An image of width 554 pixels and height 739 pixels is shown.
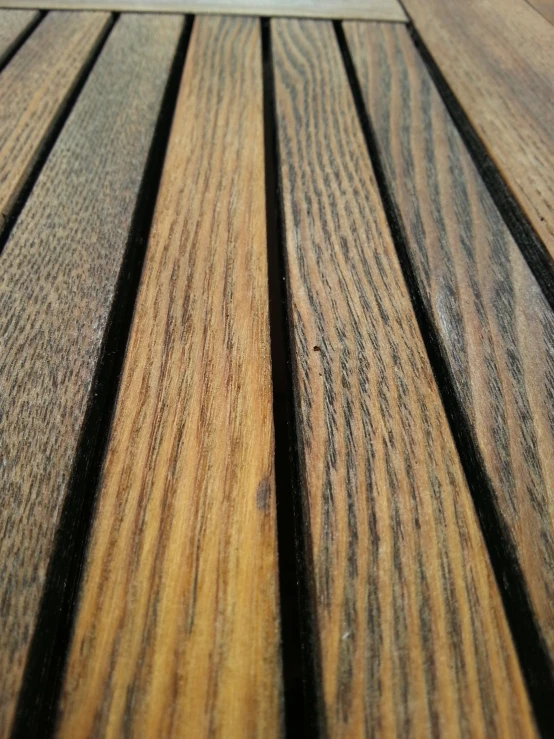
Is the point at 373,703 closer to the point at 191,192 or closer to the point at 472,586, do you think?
the point at 472,586

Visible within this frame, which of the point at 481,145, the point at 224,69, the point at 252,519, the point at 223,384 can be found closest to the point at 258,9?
the point at 224,69

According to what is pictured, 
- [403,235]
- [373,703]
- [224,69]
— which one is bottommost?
[373,703]

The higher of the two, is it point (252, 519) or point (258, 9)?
point (258, 9)

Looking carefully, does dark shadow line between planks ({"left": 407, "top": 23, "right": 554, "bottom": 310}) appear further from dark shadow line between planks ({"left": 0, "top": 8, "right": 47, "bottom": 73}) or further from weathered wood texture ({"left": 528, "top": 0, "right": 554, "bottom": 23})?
dark shadow line between planks ({"left": 0, "top": 8, "right": 47, "bottom": 73})

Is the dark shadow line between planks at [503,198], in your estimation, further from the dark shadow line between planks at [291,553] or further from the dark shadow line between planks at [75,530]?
the dark shadow line between planks at [75,530]

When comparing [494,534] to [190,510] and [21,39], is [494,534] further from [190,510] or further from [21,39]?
[21,39]

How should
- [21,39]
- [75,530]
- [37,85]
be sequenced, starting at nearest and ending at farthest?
1. [75,530]
2. [37,85]
3. [21,39]

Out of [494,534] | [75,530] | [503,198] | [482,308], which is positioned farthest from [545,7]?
[75,530]
